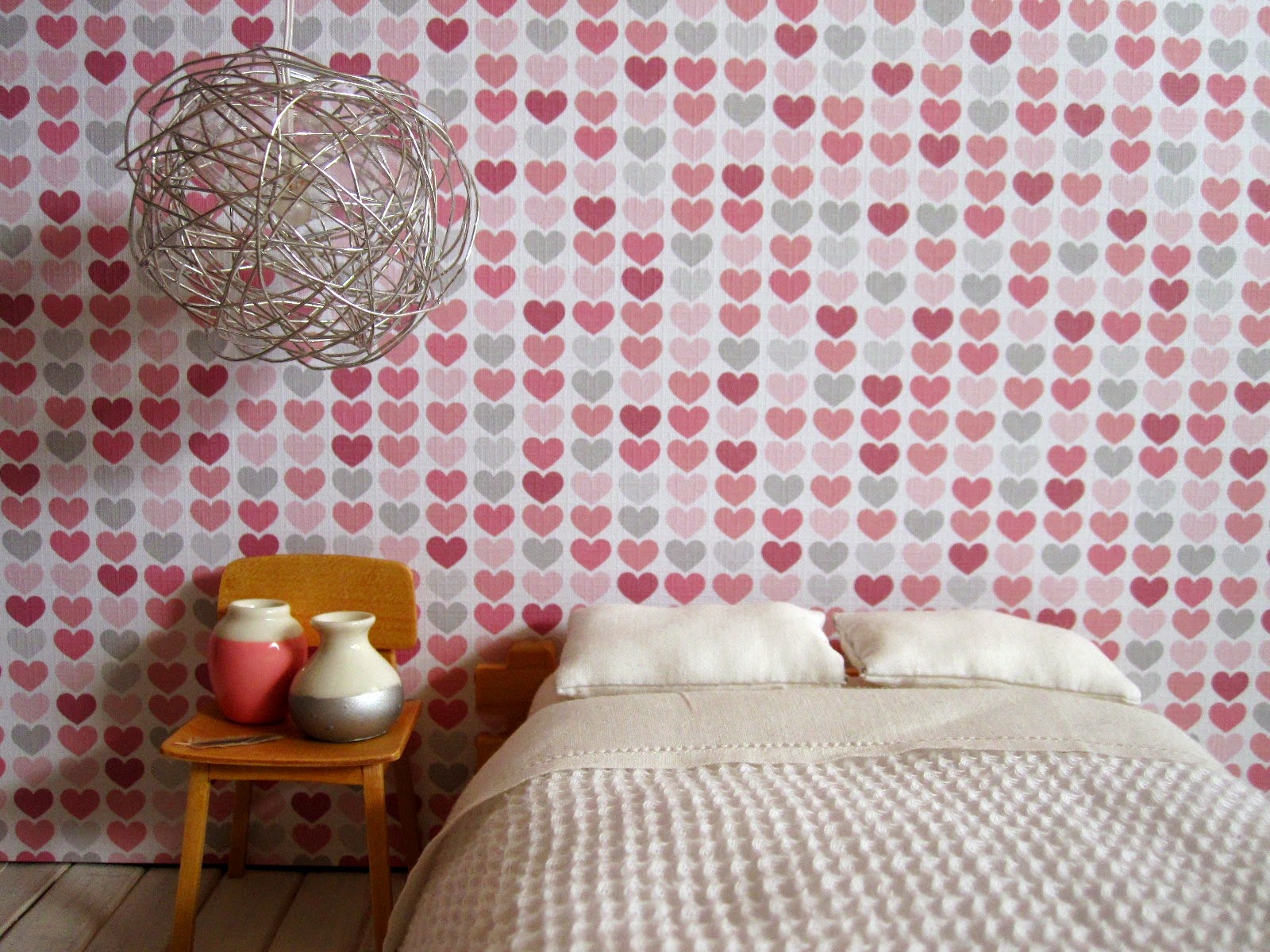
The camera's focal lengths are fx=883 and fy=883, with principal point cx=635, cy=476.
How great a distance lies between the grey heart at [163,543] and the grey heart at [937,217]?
68.7 inches

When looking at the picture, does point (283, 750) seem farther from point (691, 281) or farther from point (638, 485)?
point (691, 281)

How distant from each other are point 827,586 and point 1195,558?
82 cm

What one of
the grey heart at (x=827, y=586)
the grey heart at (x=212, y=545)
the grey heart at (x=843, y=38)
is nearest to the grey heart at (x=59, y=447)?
the grey heart at (x=212, y=545)

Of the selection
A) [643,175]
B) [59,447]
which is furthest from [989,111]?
[59,447]

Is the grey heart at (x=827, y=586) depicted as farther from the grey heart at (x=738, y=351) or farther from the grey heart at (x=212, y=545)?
the grey heart at (x=212, y=545)

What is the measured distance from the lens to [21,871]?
1956 millimetres

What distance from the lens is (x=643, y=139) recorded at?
6.16ft

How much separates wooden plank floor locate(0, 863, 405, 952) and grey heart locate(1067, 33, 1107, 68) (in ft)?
7.51

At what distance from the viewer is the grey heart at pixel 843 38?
6.11 feet

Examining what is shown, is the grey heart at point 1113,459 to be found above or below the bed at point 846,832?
above

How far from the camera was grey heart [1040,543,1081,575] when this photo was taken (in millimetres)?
1952

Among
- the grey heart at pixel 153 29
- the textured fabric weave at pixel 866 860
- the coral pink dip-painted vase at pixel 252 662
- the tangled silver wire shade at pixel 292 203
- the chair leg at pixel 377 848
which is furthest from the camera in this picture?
the grey heart at pixel 153 29

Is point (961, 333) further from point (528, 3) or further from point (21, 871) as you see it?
point (21, 871)

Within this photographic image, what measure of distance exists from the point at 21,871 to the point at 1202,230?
2.94 metres
